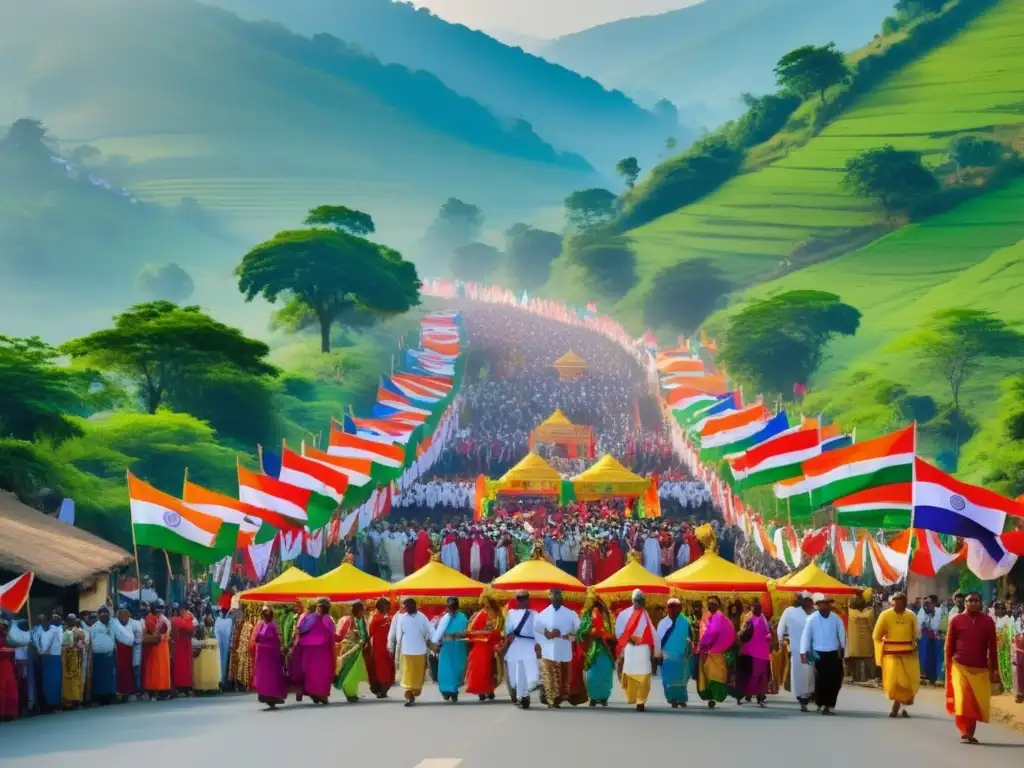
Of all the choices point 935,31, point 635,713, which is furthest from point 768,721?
point 935,31

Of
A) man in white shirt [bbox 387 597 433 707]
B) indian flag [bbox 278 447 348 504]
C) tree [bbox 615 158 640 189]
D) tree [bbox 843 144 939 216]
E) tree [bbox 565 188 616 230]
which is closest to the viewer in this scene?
man in white shirt [bbox 387 597 433 707]

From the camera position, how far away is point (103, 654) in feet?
90.7

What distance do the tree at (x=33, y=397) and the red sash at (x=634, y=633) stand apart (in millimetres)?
25178

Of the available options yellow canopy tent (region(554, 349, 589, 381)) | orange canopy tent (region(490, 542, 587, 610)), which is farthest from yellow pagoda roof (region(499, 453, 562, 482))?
yellow canopy tent (region(554, 349, 589, 381))

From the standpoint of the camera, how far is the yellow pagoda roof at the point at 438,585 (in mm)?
28531

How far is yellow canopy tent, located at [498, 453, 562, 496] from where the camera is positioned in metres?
62.3

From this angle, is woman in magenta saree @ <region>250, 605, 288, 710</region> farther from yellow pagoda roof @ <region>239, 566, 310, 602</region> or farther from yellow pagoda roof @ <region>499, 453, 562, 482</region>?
yellow pagoda roof @ <region>499, 453, 562, 482</region>

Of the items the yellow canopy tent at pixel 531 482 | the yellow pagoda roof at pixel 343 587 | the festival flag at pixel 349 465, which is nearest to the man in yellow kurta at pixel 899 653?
the yellow pagoda roof at pixel 343 587

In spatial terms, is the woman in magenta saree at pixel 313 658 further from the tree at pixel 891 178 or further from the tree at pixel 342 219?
the tree at pixel 891 178

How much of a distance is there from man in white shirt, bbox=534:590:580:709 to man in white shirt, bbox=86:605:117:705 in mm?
6253

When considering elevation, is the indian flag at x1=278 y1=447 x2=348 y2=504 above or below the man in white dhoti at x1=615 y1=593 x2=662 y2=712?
above

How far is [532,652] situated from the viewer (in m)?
24.9

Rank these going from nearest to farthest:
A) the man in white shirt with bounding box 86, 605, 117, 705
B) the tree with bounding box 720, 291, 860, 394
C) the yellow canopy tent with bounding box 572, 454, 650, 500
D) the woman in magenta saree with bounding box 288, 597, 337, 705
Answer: the woman in magenta saree with bounding box 288, 597, 337, 705, the man in white shirt with bounding box 86, 605, 117, 705, the yellow canopy tent with bounding box 572, 454, 650, 500, the tree with bounding box 720, 291, 860, 394

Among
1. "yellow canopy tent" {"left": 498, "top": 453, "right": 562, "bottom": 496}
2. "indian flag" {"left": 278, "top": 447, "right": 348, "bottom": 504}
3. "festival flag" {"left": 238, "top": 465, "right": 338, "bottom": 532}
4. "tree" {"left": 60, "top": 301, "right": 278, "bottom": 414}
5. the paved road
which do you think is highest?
"tree" {"left": 60, "top": 301, "right": 278, "bottom": 414}
